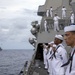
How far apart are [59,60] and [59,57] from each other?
3.6 inches

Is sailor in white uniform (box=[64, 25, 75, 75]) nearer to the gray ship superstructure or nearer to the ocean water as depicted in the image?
the gray ship superstructure

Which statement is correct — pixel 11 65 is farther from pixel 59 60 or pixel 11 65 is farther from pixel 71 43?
pixel 71 43

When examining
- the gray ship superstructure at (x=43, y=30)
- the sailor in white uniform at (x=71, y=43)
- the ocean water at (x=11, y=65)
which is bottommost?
the ocean water at (x=11, y=65)

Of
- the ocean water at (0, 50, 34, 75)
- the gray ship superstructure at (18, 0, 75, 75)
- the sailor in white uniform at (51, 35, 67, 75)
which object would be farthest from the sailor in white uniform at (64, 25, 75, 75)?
the ocean water at (0, 50, 34, 75)

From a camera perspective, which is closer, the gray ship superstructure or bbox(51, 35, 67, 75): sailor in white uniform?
bbox(51, 35, 67, 75): sailor in white uniform

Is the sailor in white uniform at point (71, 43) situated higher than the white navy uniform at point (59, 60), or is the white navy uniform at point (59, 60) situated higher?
the sailor in white uniform at point (71, 43)

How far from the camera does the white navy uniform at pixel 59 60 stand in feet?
21.4

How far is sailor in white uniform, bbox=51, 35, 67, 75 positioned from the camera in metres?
6.54

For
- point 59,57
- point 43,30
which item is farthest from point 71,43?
point 43,30

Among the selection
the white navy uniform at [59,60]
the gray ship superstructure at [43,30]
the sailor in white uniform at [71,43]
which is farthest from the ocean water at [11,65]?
the sailor in white uniform at [71,43]

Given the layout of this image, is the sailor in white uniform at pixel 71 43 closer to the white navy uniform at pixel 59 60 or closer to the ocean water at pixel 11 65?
the white navy uniform at pixel 59 60

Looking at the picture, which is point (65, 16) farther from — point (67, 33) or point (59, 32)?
point (67, 33)

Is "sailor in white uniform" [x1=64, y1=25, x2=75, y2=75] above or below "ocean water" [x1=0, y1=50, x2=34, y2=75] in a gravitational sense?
above

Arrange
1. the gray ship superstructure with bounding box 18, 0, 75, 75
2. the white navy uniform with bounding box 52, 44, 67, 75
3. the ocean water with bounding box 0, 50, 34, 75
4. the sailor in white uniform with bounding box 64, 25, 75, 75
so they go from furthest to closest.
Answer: the ocean water with bounding box 0, 50, 34, 75 → the gray ship superstructure with bounding box 18, 0, 75, 75 → the white navy uniform with bounding box 52, 44, 67, 75 → the sailor in white uniform with bounding box 64, 25, 75, 75
